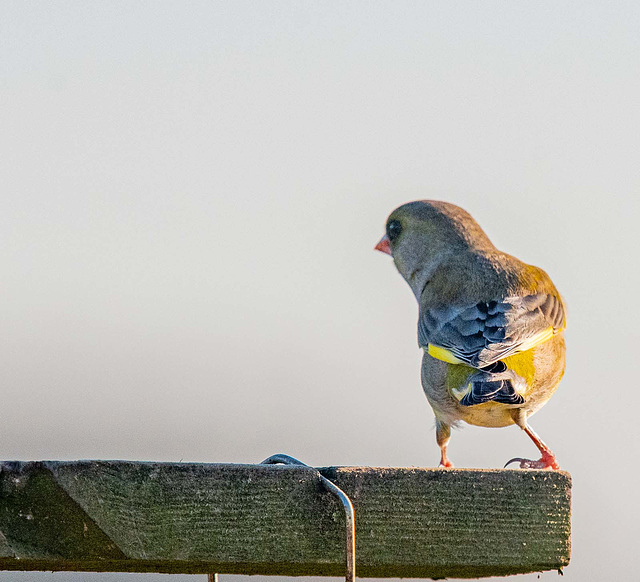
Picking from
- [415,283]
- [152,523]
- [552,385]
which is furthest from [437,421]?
[152,523]

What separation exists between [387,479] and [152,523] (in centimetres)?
54

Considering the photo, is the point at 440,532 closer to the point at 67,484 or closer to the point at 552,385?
the point at 67,484

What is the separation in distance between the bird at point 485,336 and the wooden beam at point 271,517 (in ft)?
8.77

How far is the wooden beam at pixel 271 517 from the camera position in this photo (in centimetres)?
221

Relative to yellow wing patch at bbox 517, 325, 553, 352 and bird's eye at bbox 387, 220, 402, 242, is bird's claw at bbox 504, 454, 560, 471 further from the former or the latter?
bird's eye at bbox 387, 220, 402, 242

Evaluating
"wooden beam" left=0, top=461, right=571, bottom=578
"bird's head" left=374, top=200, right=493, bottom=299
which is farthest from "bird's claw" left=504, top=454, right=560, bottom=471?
"wooden beam" left=0, top=461, right=571, bottom=578

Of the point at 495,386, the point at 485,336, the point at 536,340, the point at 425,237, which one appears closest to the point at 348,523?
the point at 495,386

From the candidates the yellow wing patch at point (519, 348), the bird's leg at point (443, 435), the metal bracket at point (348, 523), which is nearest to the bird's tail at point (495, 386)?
the yellow wing patch at point (519, 348)

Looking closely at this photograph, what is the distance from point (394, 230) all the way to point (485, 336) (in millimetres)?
1849

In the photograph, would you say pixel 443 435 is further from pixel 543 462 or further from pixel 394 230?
pixel 394 230

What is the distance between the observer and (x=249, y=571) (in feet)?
8.38

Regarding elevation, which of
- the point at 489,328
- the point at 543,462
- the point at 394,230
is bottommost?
the point at 543,462

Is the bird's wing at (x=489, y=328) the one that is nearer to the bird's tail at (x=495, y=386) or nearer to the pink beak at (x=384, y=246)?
the bird's tail at (x=495, y=386)

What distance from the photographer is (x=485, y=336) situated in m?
5.38
